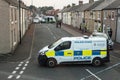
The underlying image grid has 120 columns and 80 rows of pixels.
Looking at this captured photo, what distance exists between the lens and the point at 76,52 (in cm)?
1788

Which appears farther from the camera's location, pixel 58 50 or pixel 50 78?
pixel 58 50

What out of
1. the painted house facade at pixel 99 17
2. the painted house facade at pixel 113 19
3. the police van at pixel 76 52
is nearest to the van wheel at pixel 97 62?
the police van at pixel 76 52

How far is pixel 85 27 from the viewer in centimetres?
4731

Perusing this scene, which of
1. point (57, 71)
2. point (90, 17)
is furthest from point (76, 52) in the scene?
point (90, 17)

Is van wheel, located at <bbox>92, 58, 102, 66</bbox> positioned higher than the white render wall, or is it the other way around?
the white render wall

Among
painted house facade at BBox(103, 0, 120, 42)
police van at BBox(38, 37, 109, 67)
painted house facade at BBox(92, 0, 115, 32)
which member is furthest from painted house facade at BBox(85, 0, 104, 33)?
police van at BBox(38, 37, 109, 67)

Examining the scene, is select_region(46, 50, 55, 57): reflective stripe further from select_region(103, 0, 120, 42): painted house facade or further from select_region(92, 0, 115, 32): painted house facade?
select_region(92, 0, 115, 32): painted house facade

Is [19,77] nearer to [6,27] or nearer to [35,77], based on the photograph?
[35,77]

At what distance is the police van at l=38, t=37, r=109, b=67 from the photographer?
1778 cm

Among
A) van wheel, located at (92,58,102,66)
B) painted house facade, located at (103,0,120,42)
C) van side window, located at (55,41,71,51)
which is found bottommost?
van wheel, located at (92,58,102,66)

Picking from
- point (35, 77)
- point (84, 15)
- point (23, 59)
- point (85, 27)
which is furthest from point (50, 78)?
point (84, 15)

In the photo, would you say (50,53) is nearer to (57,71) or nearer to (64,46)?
(64,46)

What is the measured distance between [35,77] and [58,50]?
3526mm

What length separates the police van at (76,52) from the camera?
17.8 metres
